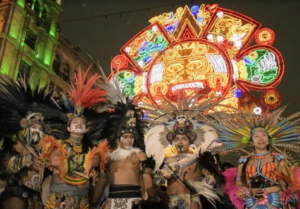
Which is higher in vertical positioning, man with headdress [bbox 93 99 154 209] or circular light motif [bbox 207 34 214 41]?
circular light motif [bbox 207 34 214 41]

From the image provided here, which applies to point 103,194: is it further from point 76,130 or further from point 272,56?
point 272,56

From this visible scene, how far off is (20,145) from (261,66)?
330 inches

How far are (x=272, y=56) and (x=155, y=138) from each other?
6726 mm

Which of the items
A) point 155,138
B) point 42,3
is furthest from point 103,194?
point 42,3

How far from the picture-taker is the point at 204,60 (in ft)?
38.0

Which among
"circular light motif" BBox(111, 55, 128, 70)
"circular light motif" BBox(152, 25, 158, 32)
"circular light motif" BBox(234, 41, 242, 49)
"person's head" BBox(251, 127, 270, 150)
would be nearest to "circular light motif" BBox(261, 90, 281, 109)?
"circular light motif" BBox(234, 41, 242, 49)

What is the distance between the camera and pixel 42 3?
21172 mm

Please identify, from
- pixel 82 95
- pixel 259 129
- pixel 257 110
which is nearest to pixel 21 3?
pixel 257 110

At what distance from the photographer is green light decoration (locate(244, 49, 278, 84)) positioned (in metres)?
10.5

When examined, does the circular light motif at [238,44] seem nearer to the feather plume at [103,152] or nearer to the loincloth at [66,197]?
the feather plume at [103,152]

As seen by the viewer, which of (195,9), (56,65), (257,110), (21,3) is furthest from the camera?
(56,65)

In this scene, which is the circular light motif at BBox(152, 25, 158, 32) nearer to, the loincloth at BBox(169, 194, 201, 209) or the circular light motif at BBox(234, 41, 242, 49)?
the circular light motif at BBox(234, 41, 242, 49)

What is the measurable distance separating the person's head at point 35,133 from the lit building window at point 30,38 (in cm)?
1655

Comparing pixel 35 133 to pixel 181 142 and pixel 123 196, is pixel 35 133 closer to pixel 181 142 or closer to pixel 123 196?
pixel 123 196
